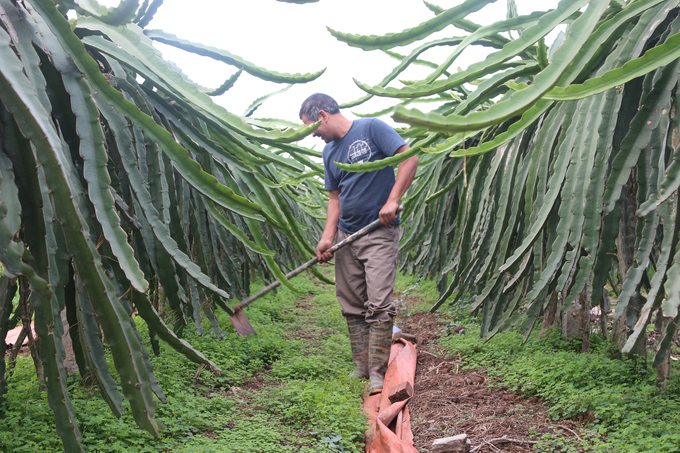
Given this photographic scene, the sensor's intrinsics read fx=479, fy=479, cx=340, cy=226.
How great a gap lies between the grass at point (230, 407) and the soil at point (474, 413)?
0.34m

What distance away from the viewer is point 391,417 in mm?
2180

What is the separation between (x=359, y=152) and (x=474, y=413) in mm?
1625

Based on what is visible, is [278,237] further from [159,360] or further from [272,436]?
[272,436]

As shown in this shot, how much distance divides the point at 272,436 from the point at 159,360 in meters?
1.02

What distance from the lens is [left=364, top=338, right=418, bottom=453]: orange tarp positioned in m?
1.89

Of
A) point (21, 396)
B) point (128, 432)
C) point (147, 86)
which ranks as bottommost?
point (128, 432)

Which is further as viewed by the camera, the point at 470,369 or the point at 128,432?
the point at 470,369

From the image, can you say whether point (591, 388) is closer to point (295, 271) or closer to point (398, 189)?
point (398, 189)

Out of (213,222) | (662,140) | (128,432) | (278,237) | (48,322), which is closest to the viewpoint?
(48,322)

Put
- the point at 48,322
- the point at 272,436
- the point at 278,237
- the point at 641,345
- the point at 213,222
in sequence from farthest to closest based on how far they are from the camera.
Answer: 1. the point at 278,237
2. the point at 213,222
3. the point at 641,345
4. the point at 272,436
5. the point at 48,322

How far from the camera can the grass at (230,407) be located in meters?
1.79

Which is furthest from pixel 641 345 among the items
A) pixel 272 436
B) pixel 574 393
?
pixel 272 436

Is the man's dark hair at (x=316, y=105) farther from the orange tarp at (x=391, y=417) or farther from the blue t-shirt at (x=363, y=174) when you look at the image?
the orange tarp at (x=391, y=417)

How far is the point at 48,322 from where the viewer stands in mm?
1226
